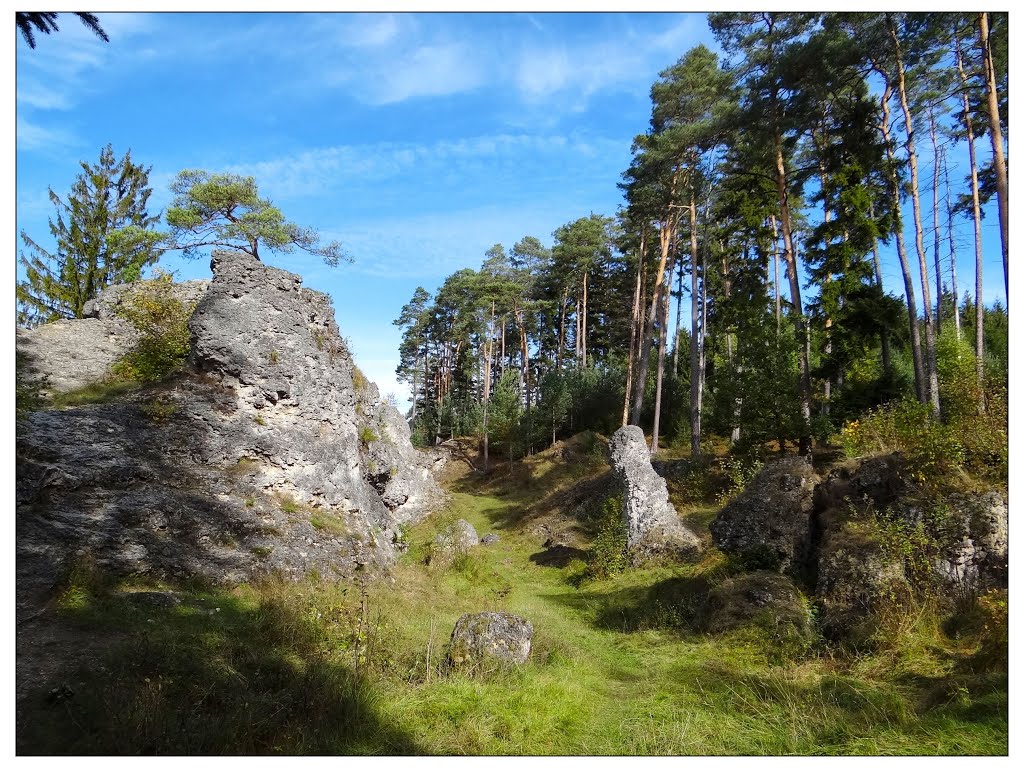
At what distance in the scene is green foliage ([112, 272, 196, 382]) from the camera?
12.8m

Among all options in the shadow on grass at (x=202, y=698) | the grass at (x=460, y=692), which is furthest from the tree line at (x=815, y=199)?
the shadow on grass at (x=202, y=698)

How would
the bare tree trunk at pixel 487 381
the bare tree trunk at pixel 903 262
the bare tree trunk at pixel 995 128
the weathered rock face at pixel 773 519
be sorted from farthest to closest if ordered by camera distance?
1. the bare tree trunk at pixel 487 381
2. the bare tree trunk at pixel 903 262
3. the bare tree trunk at pixel 995 128
4. the weathered rock face at pixel 773 519

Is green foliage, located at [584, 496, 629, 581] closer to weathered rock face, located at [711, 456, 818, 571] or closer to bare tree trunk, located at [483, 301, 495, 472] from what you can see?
weathered rock face, located at [711, 456, 818, 571]

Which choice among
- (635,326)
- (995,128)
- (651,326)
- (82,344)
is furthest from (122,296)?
(635,326)

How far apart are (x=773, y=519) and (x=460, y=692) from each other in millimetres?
6694

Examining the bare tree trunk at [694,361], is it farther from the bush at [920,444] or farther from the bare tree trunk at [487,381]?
the bare tree trunk at [487,381]

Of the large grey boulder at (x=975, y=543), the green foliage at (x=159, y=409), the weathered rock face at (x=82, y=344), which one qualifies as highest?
the weathered rock face at (x=82, y=344)

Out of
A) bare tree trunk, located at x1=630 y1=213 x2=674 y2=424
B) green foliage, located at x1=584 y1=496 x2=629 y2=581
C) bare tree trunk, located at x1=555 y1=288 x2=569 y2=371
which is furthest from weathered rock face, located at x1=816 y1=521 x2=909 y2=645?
bare tree trunk, located at x1=555 y1=288 x2=569 y2=371

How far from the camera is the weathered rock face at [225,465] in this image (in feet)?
26.6

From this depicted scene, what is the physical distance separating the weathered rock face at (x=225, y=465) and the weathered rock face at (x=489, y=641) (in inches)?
158

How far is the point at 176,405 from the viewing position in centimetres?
1084

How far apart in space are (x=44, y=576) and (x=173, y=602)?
1582 mm

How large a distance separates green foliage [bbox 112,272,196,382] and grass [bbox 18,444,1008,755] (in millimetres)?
7191

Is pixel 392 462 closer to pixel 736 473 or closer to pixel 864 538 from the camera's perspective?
pixel 736 473
